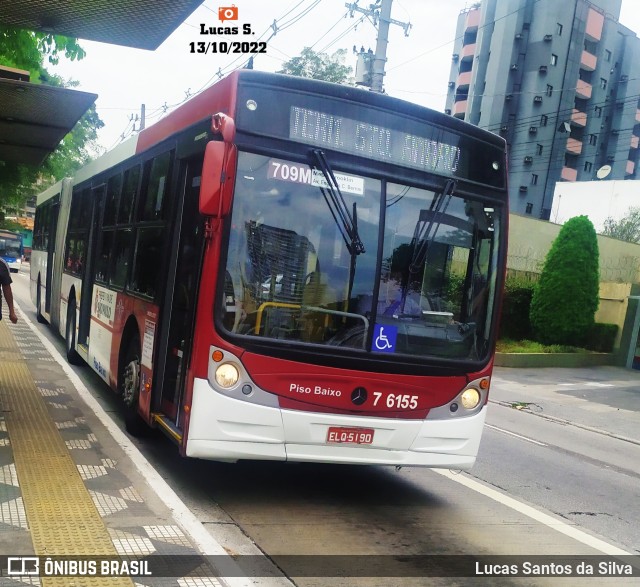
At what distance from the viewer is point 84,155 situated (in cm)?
4625

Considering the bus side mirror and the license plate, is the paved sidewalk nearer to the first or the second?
the license plate

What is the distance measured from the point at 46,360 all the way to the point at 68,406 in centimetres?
356

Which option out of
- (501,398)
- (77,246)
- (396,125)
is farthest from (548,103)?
(396,125)

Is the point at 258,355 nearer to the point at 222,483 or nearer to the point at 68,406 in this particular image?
the point at 222,483

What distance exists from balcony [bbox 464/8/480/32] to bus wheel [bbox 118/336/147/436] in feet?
194

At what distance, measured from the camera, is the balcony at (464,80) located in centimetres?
6167

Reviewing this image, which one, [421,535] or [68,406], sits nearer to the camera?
[421,535]

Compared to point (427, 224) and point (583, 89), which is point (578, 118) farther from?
point (427, 224)

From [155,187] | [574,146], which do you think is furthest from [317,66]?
[574,146]

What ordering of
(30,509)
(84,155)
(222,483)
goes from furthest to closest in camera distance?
(84,155) < (222,483) < (30,509)

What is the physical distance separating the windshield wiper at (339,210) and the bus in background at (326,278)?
11 millimetres

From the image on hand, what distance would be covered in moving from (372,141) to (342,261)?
103cm

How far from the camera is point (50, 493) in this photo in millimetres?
5430

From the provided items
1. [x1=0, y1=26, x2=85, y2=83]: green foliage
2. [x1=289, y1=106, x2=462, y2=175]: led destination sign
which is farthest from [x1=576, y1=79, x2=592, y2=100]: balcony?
[x1=289, y1=106, x2=462, y2=175]: led destination sign
